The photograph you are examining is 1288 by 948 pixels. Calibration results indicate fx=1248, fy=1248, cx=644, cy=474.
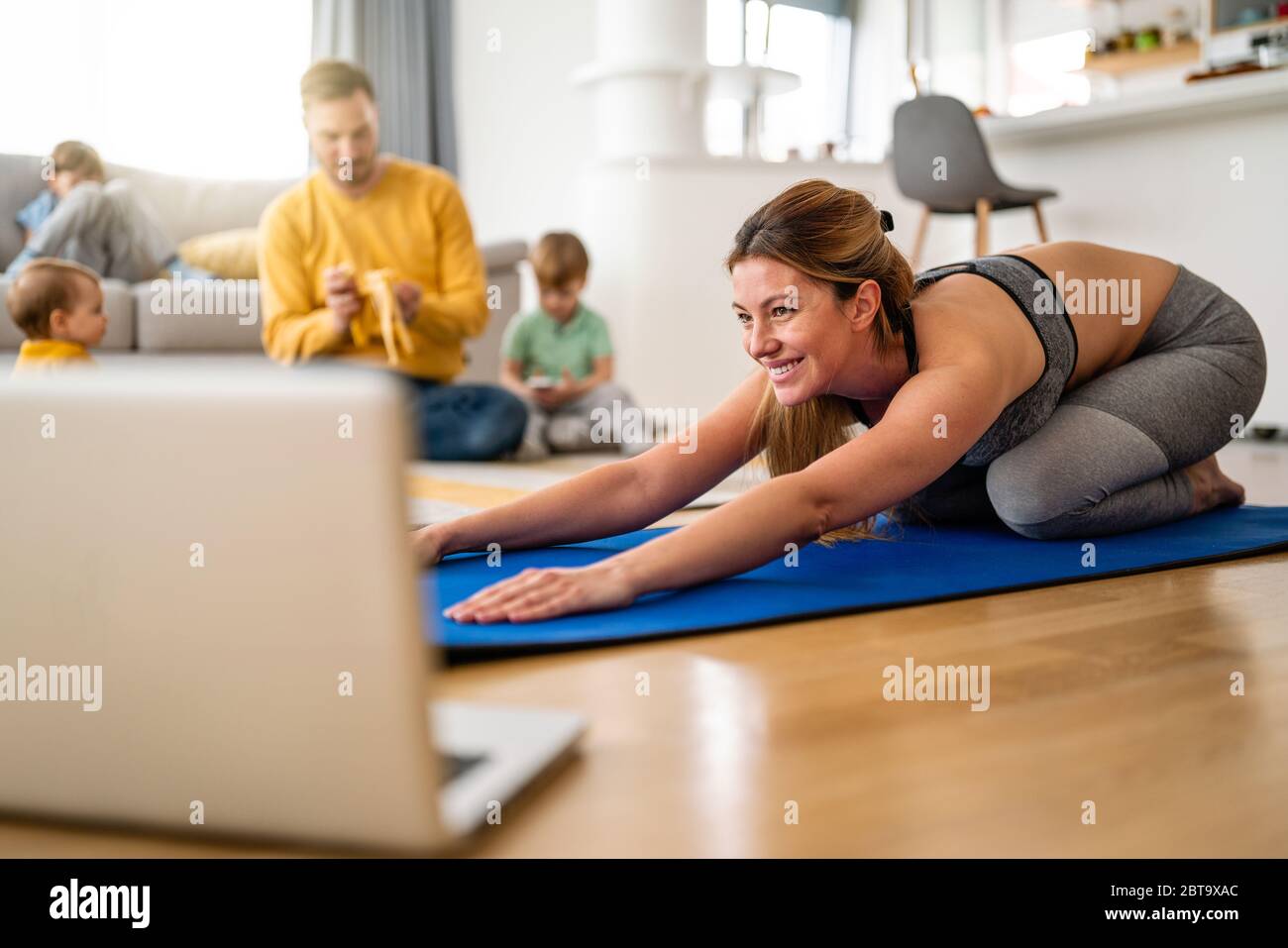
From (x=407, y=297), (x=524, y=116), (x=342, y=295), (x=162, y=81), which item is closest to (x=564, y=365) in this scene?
(x=407, y=297)

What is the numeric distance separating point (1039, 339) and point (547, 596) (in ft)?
2.63

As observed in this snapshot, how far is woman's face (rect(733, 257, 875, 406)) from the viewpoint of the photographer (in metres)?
1.46

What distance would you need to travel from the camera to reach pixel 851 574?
155 centimetres

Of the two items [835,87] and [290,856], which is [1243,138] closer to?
[290,856]

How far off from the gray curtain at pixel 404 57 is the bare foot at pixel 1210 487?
15.4 feet

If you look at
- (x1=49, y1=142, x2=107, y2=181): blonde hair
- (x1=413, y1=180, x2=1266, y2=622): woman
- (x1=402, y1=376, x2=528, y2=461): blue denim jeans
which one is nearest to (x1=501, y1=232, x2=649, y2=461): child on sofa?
(x1=402, y1=376, x2=528, y2=461): blue denim jeans

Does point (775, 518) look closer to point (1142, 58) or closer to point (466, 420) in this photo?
point (466, 420)

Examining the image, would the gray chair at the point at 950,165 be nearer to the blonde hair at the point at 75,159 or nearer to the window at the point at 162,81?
the blonde hair at the point at 75,159

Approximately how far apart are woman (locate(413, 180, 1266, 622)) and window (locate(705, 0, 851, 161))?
5696mm

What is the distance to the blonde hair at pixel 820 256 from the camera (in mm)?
1457

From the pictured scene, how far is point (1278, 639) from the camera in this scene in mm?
1274

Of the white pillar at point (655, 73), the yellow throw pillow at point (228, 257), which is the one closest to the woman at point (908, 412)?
the white pillar at point (655, 73)

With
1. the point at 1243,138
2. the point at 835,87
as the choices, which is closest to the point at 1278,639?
the point at 1243,138

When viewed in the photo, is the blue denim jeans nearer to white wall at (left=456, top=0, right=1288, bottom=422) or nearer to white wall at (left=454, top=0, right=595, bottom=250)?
white wall at (left=456, top=0, right=1288, bottom=422)
